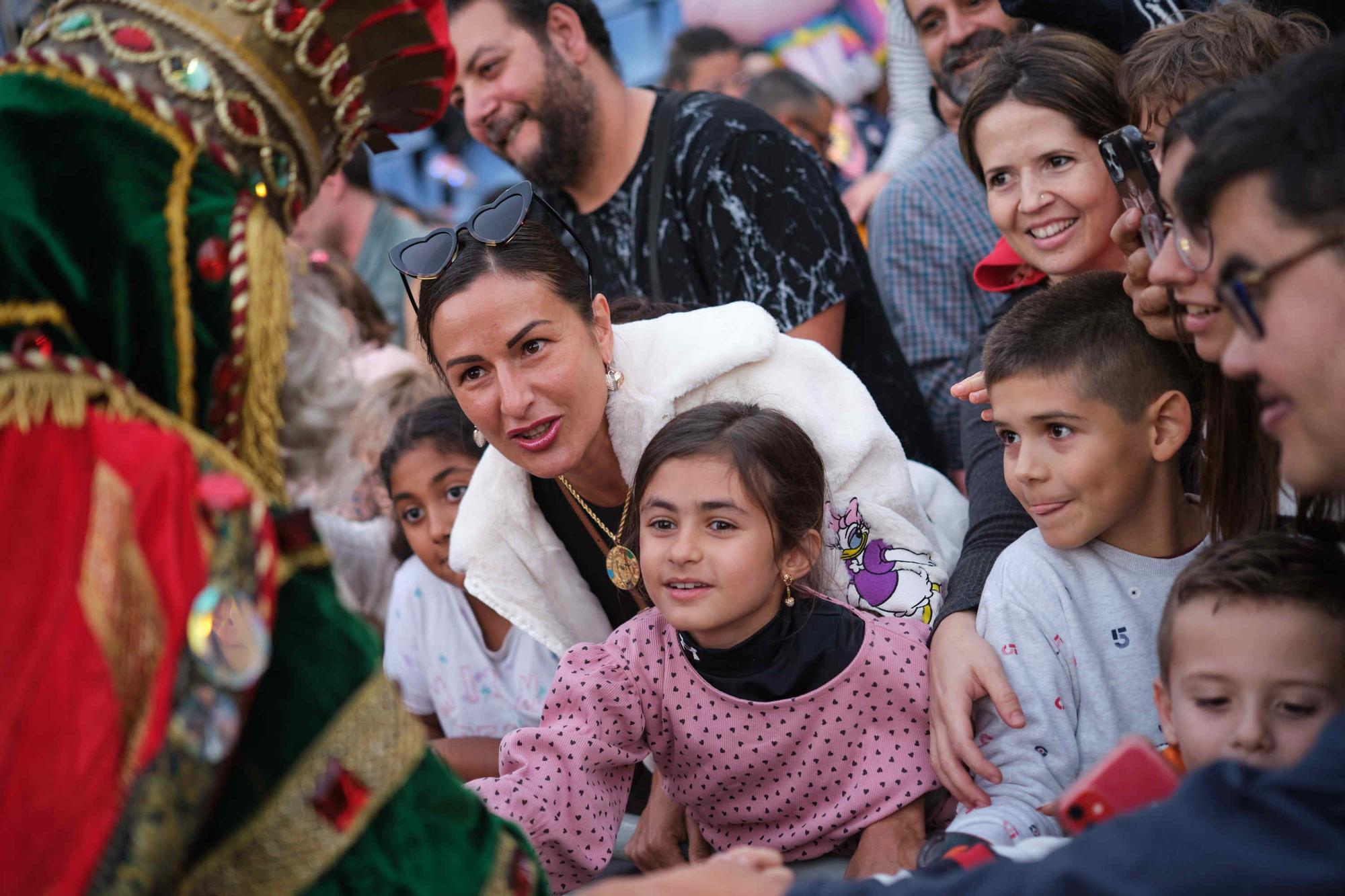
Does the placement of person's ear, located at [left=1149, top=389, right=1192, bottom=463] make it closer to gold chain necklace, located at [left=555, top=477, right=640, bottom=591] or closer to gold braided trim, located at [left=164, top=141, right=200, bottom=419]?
gold chain necklace, located at [left=555, top=477, right=640, bottom=591]

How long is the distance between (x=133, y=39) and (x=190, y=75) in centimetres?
7

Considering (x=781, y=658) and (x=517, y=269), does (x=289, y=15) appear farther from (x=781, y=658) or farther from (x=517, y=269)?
(x=781, y=658)

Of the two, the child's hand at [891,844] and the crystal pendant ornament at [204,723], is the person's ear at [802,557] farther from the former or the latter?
the crystal pendant ornament at [204,723]

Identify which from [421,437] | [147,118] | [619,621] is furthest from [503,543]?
[147,118]

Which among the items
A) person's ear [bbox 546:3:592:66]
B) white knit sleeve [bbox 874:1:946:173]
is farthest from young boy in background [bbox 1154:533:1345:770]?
white knit sleeve [bbox 874:1:946:173]

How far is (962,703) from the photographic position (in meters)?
2.12

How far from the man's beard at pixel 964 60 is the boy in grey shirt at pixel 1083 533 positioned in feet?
4.80

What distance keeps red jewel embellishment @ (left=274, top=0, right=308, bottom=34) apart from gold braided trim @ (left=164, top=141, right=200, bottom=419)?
23 cm

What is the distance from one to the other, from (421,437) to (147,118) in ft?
6.49

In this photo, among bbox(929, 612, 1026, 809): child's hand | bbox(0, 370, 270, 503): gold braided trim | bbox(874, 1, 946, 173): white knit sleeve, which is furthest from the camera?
bbox(874, 1, 946, 173): white knit sleeve

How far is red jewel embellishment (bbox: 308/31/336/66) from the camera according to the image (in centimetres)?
154

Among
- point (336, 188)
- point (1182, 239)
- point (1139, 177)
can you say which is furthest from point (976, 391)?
point (336, 188)

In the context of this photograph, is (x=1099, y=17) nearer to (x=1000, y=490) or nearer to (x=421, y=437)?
(x=1000, y=490)

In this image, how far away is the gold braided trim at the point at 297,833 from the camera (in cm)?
130
